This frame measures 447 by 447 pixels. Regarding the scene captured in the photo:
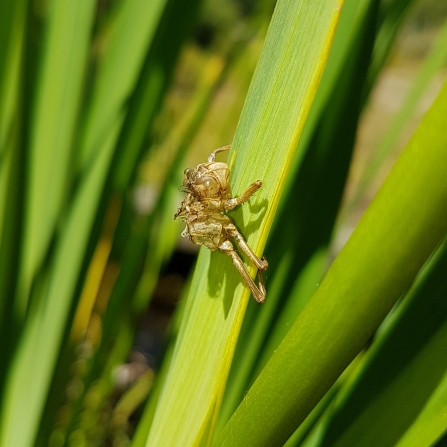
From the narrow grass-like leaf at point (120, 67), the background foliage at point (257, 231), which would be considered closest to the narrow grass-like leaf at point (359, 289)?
the background foliage at point (257, 231)

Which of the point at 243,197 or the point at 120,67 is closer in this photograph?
the point at 243,197

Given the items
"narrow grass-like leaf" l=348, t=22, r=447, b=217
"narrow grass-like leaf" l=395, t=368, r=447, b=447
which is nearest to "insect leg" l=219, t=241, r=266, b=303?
"narrow grass-like leaf" l=395, t=368, r=447, b=447

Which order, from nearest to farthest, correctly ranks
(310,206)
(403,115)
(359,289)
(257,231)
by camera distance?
(359,289) → (257,231) → (310,206) → (403,115)

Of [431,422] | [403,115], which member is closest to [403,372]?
[431,422]

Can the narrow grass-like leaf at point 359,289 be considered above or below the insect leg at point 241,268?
above

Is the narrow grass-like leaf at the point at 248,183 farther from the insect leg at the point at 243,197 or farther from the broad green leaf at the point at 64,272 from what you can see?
the broad green leaf at the point at 64,272

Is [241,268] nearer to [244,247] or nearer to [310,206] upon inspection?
[244,247]
